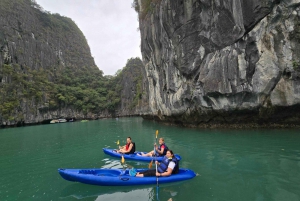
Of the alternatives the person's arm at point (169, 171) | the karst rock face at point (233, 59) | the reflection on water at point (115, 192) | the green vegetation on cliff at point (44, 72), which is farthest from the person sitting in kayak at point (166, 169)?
the green vegetation on cliff at point (44, 72)

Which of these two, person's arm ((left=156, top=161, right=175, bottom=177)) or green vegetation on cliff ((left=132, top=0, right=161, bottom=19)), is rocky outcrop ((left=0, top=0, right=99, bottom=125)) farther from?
person's arm ((left=156, top=161, right=175, bottom=177))

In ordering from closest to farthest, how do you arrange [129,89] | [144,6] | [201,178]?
[201,178]
[144,6]
[129,89]

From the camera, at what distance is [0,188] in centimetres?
659

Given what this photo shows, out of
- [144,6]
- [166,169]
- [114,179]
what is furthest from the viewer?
[144,6]

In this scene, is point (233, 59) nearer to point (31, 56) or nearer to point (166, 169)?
point (166, 169)

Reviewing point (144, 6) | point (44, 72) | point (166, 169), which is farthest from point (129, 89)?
point (166, 169)

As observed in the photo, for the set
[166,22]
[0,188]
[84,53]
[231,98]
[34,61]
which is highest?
[84,53]

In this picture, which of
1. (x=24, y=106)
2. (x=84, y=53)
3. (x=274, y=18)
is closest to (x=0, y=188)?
(x=274, y=18)

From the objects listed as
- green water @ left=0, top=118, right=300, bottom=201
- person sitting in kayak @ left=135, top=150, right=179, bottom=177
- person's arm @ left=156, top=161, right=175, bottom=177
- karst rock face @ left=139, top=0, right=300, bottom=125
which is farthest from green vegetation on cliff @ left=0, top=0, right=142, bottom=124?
person's arm @ left=156, top=161, right=175, bottom=177

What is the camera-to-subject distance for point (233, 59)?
15.1m

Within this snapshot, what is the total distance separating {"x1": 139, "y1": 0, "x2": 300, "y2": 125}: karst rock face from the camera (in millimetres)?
13117

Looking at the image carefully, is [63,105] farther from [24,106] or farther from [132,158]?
[132,158]

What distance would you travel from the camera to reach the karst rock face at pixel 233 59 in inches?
516

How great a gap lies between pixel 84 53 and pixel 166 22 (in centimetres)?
7148
